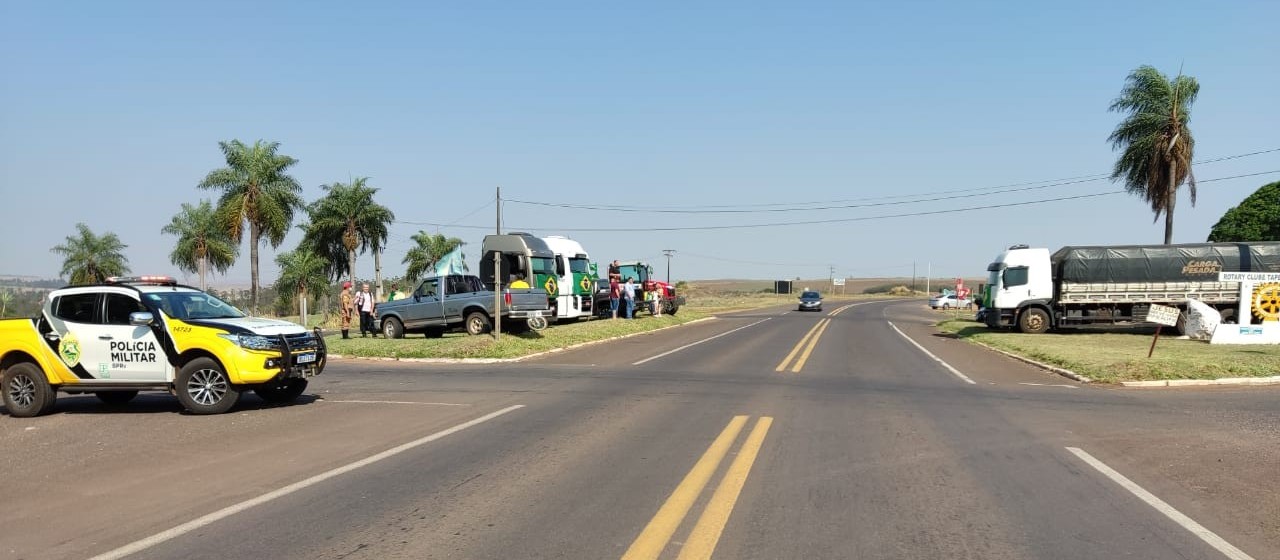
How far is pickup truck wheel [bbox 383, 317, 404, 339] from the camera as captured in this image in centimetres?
2630

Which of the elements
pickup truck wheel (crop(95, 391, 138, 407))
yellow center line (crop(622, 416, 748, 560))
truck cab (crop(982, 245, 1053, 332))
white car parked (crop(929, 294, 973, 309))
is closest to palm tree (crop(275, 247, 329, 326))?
truck cab (crop(982, 245, 1053, 332))

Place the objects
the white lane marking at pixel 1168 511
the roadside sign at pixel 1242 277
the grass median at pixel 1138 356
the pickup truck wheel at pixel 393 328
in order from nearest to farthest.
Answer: the white lane marking at pixel 1168 511 → the grass median at pixel 1138 356 → the roadside sign at pixel 1242 277 → the pickup truck wheel at pixel 393 328

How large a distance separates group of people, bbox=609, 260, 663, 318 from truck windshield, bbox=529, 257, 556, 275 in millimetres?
5179

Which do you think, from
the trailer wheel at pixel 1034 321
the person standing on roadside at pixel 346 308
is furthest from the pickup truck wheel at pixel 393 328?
the trailer wheel at pixel 1034 321

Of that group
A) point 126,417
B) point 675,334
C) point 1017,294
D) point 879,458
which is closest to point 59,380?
point 126,417

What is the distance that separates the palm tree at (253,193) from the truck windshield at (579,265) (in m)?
18.3

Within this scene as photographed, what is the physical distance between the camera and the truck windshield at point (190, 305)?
37.3 ft

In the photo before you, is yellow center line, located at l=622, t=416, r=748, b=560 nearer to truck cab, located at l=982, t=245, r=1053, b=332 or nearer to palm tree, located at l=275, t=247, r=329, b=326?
truck cab, located at l=982, t=245, r=1053, b=332

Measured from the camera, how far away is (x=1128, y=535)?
553 cm

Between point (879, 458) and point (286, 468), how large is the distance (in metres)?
5.61

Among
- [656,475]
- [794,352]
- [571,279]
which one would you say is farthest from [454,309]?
[656,475]

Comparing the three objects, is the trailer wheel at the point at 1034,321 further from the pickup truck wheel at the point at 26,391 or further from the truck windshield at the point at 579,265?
the pickup truck wheel at the point at 26,391

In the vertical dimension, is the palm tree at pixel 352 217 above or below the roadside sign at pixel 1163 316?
above

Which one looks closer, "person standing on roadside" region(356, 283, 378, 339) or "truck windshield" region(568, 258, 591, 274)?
"person standing on roadside" region(356, 283, 378, 339)
